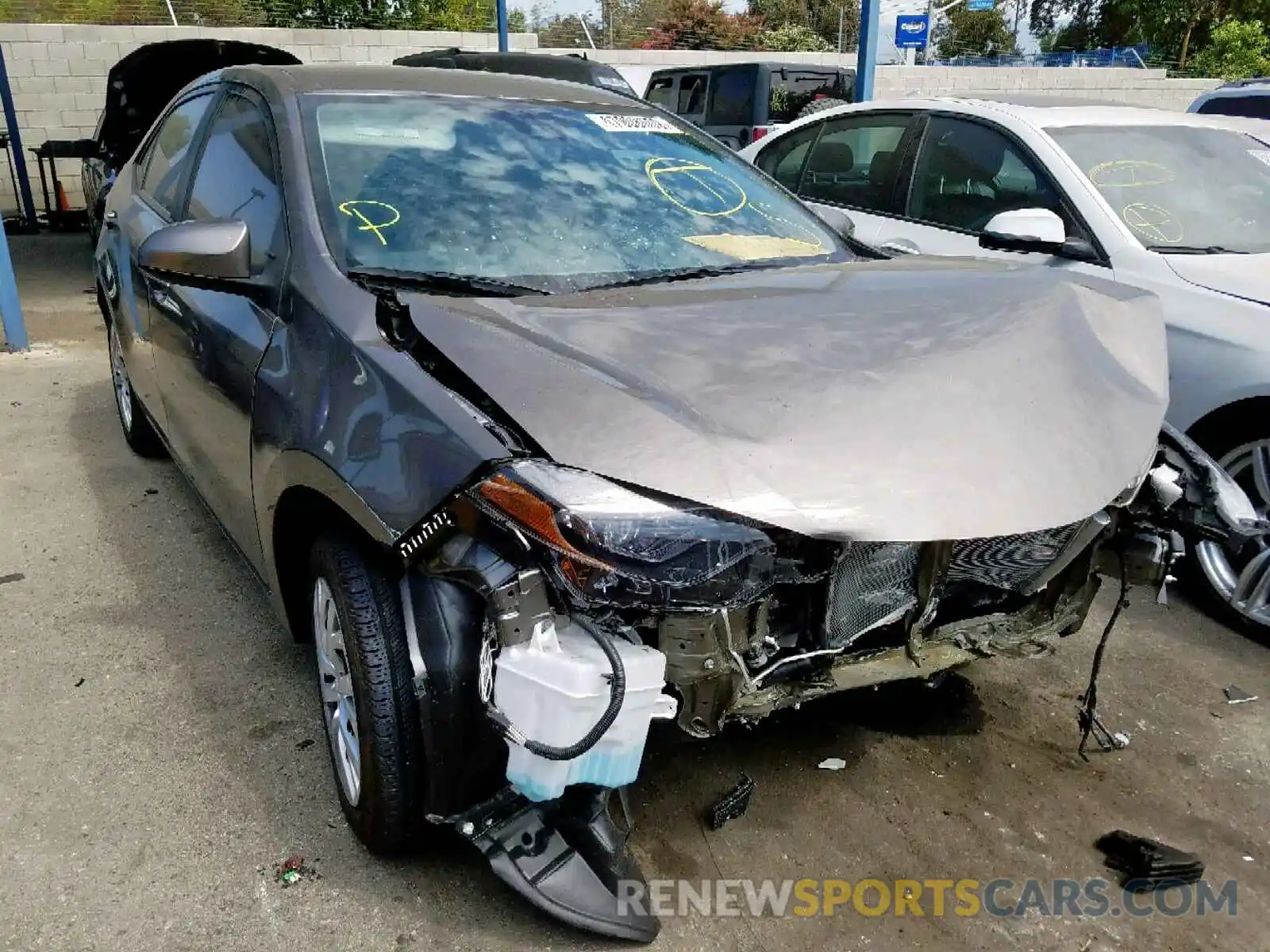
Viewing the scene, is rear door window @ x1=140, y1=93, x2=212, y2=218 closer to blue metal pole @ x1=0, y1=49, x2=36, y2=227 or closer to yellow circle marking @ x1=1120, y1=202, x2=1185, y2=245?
yellow circle marking @ x1=1120, y1=202, x2=1185, y2=245

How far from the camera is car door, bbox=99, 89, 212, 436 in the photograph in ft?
11.7

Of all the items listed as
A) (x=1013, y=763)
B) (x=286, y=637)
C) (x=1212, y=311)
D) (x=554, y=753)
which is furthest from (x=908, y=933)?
(x=1212, y=311)

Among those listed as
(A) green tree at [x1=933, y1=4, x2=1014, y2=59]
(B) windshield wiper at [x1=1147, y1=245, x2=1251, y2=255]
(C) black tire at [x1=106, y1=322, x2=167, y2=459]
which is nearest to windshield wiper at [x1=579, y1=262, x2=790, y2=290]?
(B) windshield wiper at [x1=1147, y1=245, x2=1251, y2=255]

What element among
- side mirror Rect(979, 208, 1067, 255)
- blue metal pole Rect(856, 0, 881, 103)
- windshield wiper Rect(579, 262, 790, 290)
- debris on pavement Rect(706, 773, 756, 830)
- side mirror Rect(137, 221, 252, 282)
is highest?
blue metal pole Rect(856, 0, 881, 103)

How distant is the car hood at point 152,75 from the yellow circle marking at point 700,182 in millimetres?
6111

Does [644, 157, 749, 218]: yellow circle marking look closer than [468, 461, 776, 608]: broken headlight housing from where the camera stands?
No

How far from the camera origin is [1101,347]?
236cm

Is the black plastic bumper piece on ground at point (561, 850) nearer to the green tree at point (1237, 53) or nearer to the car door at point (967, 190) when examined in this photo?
the car door at point (967, 190)

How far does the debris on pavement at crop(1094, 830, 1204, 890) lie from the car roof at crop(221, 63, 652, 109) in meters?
2.62

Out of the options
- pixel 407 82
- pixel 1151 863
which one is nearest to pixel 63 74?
pixel 407 82

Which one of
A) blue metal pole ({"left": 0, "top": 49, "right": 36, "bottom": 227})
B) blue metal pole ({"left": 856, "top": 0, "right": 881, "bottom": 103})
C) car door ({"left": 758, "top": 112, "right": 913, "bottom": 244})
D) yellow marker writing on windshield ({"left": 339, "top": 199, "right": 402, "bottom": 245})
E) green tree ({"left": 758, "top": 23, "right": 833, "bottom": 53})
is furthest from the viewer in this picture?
green tree ({"left": 758, "top": 23, "right": 833, "bottom": 53})

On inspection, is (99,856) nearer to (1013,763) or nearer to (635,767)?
(635,767)

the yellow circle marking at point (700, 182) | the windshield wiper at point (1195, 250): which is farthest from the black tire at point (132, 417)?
the windshield wiper at point (1195, 250)

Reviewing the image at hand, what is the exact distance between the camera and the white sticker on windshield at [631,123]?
321cm
